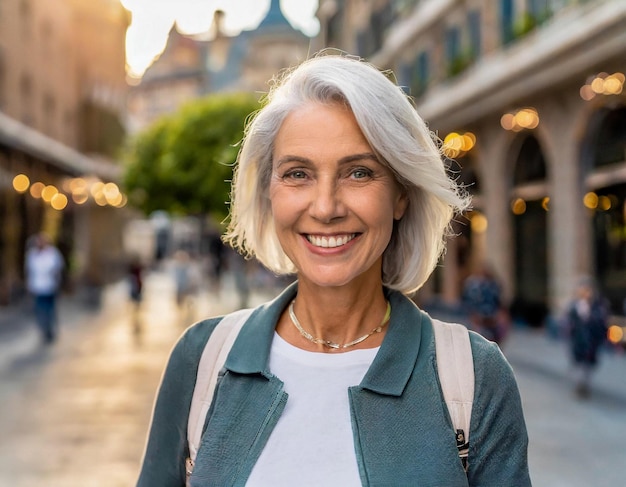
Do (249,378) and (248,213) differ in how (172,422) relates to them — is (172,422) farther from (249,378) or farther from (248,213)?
(248,213)

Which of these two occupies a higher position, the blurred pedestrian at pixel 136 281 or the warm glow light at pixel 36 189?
the warm glow light at pixel 36 189

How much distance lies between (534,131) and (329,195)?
1714 cm

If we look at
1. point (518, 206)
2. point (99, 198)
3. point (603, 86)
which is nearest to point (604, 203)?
point (603, 86)

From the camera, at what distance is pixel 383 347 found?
195 centimetres

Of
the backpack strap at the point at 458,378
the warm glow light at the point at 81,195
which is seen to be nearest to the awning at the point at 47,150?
the warm glow light at the point at 81,195

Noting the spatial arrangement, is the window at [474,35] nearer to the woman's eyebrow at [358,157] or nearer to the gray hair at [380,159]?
the gray hair at [380,159]

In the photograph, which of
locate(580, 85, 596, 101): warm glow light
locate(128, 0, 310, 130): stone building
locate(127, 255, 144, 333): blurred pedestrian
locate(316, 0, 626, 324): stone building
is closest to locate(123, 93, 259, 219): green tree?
locate(128, 0, 310, 130): stone building

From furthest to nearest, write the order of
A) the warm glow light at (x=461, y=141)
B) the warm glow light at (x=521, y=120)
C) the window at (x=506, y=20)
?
the warm glow light at (x=461, y=141), the window at (x=506, y=20), the warm glow light at (x=521, y=120)

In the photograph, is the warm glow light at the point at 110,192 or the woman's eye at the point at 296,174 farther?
the warm glow light at the point at 110,192

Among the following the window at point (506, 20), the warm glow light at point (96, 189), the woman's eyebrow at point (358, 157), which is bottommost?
the woman's eyebrow at point (358, 157)

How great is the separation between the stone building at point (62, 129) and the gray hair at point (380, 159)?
19064 millimetres

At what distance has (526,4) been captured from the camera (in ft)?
57.5

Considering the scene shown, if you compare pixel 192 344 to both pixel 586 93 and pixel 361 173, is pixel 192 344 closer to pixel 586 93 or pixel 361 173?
pixel 361 173

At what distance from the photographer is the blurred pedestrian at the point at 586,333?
10.2m
